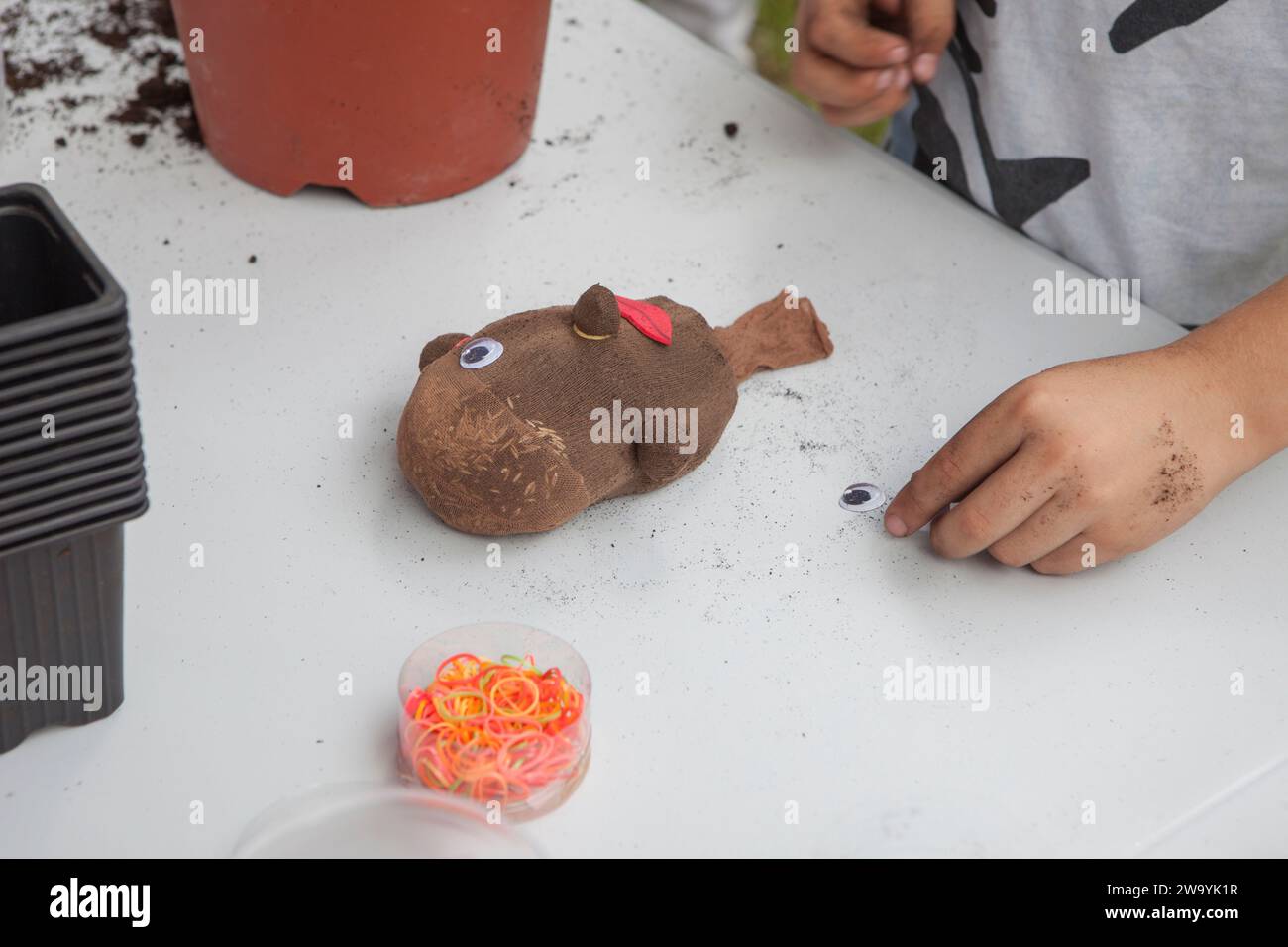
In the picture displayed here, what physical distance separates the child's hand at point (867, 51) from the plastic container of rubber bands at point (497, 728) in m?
0.51

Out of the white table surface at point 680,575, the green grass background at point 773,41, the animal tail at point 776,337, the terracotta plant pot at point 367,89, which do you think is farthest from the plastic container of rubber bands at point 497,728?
the green grass background at point 773,41

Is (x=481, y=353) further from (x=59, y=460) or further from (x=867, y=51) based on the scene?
(x=867, y=51)

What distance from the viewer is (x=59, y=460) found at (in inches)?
19.8

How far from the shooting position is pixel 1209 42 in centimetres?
83

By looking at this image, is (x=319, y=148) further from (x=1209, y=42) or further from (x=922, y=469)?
(x=1209, y=42)

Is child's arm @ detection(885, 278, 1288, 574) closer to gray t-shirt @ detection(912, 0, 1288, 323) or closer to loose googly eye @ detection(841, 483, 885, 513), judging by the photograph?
loose googly eye @ detection(841, 483, 885, 513)

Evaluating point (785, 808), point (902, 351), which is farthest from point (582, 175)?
point (785, 808)

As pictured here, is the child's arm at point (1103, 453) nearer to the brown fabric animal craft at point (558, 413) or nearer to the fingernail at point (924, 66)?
the brown fabric animal craft at point (558, 413)

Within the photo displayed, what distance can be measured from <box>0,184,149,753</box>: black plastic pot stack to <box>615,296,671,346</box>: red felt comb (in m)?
0.28

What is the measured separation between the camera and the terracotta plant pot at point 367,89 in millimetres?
831

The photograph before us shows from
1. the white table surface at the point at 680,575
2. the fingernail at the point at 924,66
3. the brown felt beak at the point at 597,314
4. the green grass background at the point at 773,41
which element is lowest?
the green grass background at the point at 773,41

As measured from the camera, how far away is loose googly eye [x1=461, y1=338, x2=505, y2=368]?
687mm

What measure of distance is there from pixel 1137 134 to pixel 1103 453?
300mm

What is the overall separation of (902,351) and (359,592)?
0.37 meters
